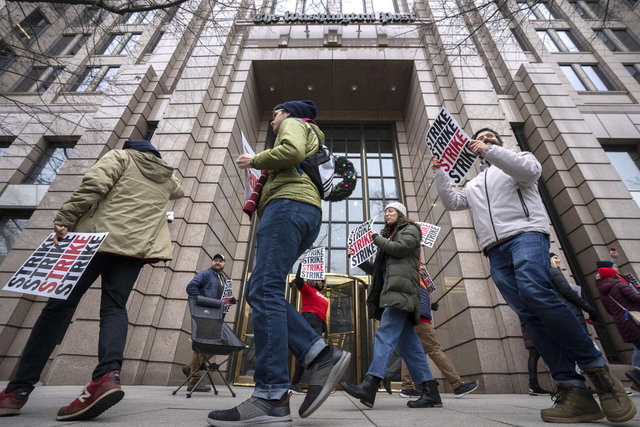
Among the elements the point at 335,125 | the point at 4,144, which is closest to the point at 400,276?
the point at 335,125

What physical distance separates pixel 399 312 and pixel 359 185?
7.18m

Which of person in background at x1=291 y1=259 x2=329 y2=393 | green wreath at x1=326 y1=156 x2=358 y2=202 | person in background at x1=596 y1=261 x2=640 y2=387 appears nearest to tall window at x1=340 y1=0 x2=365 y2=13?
green wreath at x1=326 y1=156 x2=358 y2=202

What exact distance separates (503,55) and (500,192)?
A: 10183 millimetres

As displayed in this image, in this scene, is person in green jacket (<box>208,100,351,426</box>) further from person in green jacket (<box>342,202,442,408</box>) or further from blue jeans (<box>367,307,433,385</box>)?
blue jeans (<box>367,307,433,385</box>)

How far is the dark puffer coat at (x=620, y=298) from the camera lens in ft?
14.6

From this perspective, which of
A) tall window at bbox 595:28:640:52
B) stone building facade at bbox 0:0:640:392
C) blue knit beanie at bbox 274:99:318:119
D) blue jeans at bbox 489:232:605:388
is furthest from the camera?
tall window at bbox 595:28:640:52

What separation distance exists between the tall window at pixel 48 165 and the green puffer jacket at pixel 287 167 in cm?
1009

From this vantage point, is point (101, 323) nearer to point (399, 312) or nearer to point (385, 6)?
point (399, 312)

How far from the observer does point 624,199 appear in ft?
22.9

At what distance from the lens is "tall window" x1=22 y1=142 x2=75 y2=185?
9125 mm

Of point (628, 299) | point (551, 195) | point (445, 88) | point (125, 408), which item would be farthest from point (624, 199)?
point (125, 408)

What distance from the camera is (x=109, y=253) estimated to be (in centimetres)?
235

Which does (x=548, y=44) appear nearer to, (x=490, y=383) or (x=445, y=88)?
(x=445, y=88)

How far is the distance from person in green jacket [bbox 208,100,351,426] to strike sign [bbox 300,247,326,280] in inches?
164
